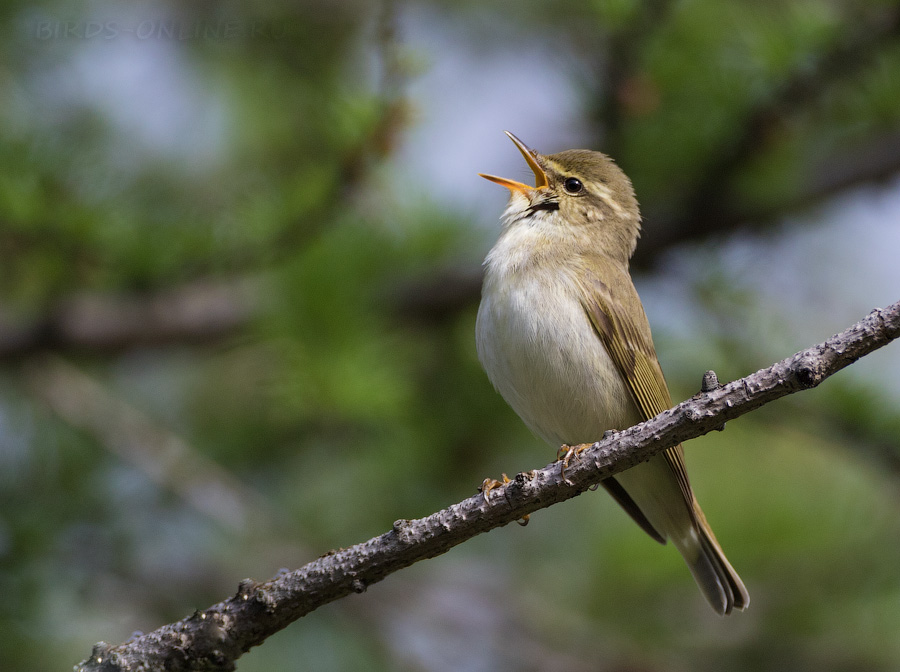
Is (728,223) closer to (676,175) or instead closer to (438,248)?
(676,175)

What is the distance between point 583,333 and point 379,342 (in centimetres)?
92

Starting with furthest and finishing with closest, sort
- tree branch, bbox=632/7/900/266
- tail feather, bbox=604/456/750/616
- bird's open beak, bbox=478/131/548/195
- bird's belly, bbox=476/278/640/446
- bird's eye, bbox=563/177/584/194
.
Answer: bird's eye, bbox=563/177/584/194 → bird's open beak, bbox=478/131/548/195 → tail feather, bbox=604/456/750/616 → tree branch, bbox=632/7/900/266 → bird's belly, bbox=476/278/640/446

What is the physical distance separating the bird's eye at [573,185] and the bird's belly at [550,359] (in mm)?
840

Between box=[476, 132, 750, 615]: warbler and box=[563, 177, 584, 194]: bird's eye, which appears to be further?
box=[563, 177, 584, 194]: bird's eye

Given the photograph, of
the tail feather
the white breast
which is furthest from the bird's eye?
the tail feather

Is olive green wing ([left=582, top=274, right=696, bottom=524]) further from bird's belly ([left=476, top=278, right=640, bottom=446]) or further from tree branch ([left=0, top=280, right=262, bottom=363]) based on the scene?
tree branch ([left=0, top=280, right=262, bottom=363])

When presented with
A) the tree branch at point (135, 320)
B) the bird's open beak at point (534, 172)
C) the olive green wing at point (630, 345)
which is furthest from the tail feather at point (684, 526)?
the tree branch at point (135, 320)

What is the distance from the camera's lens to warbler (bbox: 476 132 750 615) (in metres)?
3.50

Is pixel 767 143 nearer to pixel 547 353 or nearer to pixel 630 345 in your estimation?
pixel 630 345

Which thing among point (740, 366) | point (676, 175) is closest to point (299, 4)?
point (676, 175)

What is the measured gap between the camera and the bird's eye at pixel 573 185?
4289 mm

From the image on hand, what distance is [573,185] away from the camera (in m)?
4.30

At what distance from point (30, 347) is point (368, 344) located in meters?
1.70

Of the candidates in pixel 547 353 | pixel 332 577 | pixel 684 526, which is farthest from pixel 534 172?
pixel 332 577
